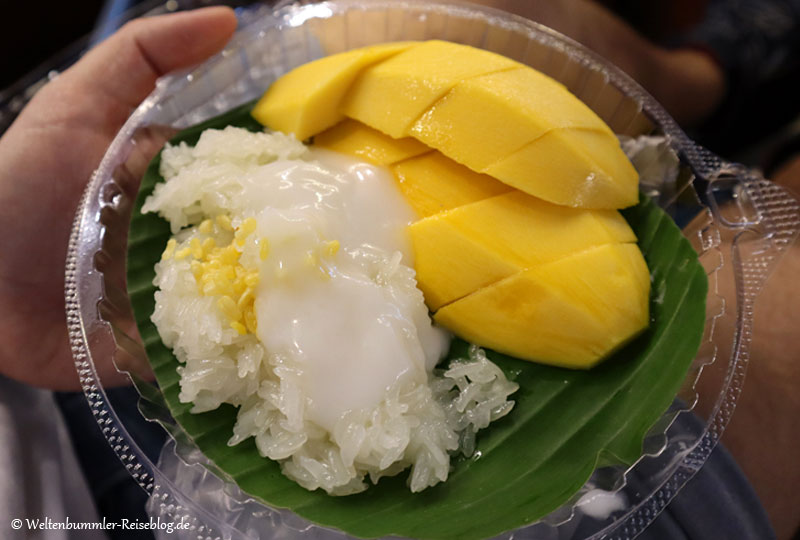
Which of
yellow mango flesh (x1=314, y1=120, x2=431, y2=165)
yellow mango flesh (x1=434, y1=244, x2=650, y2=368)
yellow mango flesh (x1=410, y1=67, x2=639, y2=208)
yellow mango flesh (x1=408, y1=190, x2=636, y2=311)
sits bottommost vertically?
yellow mango flesh (x1=434, y1=244, x2=650, y2=368)

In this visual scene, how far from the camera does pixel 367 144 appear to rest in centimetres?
186

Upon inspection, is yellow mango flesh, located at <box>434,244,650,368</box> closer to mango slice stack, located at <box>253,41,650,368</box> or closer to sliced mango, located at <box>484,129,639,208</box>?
mango slice stack, located at <box>253,41,650,368</box>

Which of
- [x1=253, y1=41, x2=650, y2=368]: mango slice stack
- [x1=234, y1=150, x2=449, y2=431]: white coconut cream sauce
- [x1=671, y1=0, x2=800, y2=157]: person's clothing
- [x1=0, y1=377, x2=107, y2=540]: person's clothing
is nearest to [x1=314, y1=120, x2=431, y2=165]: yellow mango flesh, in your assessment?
[x1=253, y1=41, x2=650, y2=368]: mango slice stack

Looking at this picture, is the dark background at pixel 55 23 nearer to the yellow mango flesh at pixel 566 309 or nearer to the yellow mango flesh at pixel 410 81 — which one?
the yellow mango flesh at pixel 410 81

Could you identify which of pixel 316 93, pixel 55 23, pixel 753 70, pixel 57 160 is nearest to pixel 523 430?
pixel 316 93

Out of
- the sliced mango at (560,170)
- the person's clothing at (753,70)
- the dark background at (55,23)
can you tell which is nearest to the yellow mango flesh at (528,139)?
the sliced mango at (560,170)

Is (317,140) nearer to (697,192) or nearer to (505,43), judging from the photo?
(505,43)

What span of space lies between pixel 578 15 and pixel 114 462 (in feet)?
10.4

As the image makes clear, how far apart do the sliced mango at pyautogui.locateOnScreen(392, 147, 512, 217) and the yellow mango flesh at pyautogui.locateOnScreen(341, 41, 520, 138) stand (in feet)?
0.39

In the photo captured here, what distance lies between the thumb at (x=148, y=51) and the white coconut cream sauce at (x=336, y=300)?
0.83 m

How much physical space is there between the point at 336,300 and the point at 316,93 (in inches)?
27.1

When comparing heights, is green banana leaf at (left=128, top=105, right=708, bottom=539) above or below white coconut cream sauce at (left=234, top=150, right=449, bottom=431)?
below

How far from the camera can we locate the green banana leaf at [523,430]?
147 cm

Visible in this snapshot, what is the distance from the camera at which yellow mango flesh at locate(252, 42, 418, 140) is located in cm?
180
